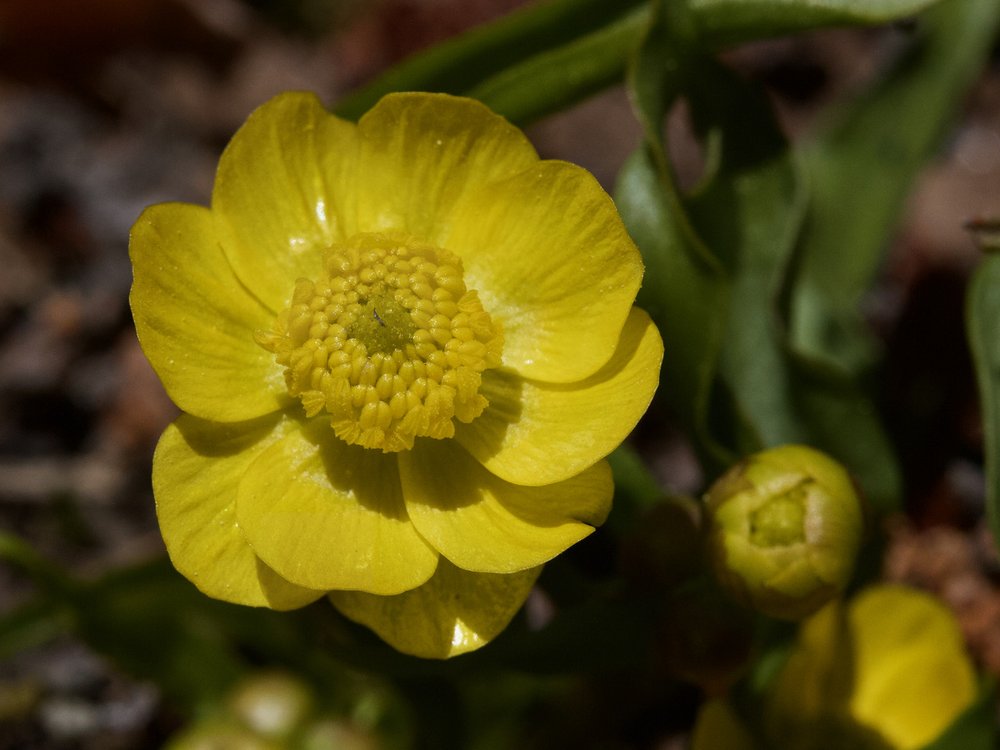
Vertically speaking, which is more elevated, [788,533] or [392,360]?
[392,360]

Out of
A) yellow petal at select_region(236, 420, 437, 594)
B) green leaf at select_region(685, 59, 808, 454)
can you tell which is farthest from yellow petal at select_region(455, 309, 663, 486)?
green leaf at select_region(685, 59, 808, 454)

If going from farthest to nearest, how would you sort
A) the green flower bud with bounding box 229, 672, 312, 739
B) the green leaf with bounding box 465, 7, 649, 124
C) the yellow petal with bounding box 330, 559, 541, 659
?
the green flower bud with bounding box 229, 672, 312, 739
the green leaf with bounding box 465, 7, 649, 124
the yellow petal with bounding box 330, 559, 541, 659

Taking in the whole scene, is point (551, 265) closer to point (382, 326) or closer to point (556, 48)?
point (382, 326)

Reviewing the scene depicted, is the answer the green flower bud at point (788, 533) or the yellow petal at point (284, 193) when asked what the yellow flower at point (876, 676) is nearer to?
the green flower bud at point (788, 533)

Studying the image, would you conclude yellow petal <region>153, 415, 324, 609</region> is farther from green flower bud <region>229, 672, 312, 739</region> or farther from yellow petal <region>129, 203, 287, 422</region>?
green flower bud <region>229, 672, 312, 739</region>

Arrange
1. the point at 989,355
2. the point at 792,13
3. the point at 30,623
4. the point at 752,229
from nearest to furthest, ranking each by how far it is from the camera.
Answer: the point at 792,13 < the point at 989,355 < the point at 752,229 < the point at 30,623

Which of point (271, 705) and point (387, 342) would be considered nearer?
point (387, 342)

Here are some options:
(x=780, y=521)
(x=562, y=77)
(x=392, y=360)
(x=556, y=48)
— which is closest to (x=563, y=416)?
(x=392, y=360)
